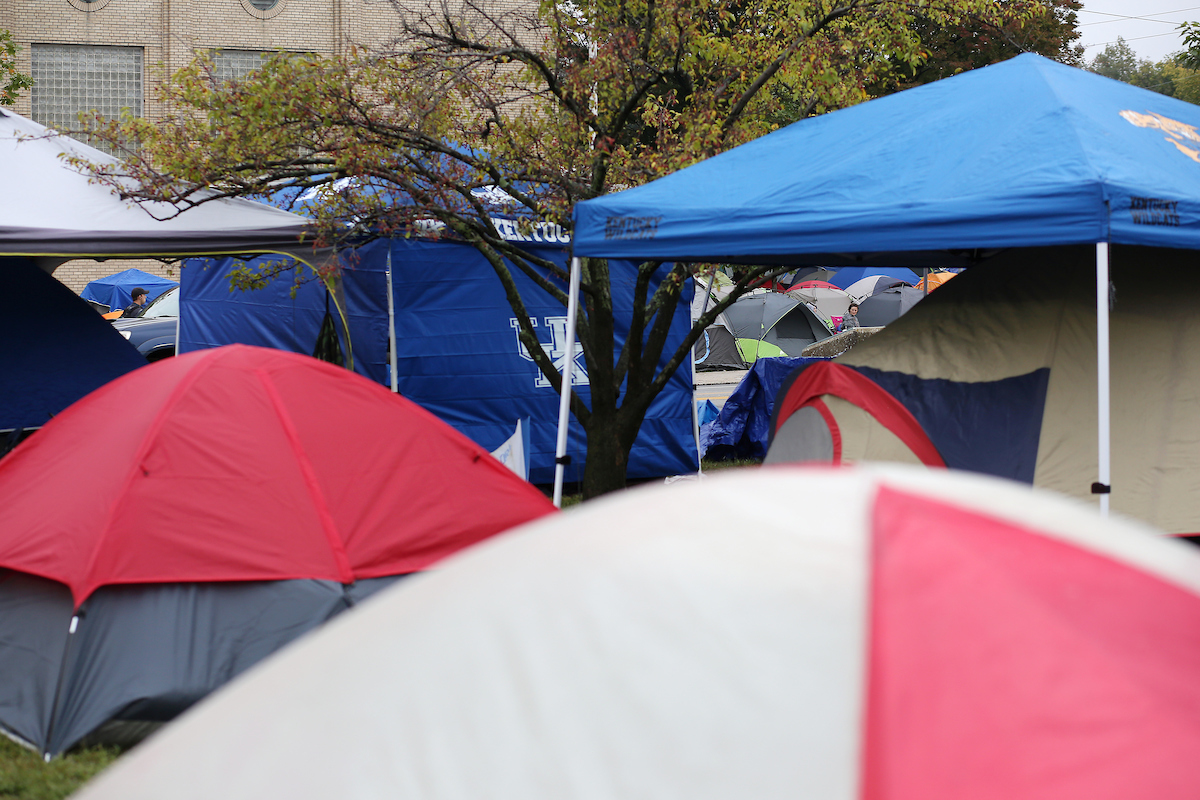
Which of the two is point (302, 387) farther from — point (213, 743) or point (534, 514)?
point (213, 743)

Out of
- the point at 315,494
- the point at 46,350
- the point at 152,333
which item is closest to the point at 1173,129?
the point at 315,494

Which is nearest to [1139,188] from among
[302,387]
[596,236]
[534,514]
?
[596,236]

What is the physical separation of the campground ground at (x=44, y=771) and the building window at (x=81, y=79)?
2429 cm

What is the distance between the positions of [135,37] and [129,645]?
25.6m

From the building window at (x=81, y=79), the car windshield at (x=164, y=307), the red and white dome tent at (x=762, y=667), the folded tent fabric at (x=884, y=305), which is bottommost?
the red and white dome tent at (x=762, y=667)

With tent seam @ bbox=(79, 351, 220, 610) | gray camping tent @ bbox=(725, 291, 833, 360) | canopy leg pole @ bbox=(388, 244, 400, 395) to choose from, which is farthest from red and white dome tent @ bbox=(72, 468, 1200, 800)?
gray camping tent @ bbox=(725, 291, 833, 360)

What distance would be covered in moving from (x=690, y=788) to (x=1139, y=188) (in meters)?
3.42

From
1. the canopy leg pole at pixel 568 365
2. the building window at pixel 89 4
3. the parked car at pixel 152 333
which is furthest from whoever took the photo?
the building window at pixel 89 4

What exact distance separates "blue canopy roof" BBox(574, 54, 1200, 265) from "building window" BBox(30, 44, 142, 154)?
920 inches

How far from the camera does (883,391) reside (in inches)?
193

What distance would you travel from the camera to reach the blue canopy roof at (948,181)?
3910 millimetres

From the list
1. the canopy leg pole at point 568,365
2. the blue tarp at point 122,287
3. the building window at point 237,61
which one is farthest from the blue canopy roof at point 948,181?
the building window at point 237,61

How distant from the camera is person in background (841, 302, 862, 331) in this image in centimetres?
2133

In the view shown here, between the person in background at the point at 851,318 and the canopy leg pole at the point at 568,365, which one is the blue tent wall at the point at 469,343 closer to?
the canopy leg pole at the point at 568,365
